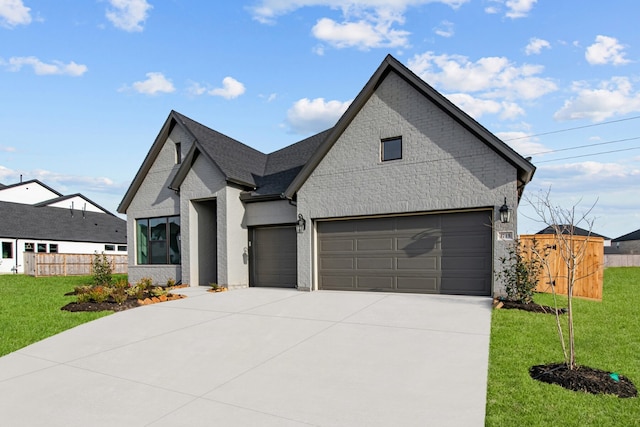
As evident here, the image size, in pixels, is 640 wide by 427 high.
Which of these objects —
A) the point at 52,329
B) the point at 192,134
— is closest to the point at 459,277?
the point at 52,329

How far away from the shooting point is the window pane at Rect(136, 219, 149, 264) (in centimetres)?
1652

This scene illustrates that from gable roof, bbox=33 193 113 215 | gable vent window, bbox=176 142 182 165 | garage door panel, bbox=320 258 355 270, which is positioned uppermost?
gable vent window, bbox=176 142 182 165

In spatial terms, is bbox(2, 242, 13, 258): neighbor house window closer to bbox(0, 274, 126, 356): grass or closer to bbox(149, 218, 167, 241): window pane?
bbox(149, 218, 167, 241): window pane

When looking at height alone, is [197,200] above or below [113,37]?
below

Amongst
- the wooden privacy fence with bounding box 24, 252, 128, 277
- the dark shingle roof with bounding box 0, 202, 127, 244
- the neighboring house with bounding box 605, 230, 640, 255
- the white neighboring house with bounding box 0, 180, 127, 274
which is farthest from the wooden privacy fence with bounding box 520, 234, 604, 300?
the neighboring house with bounding box 605, 230, 640, 255

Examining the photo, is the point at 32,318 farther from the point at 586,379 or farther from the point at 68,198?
the point at 68,198

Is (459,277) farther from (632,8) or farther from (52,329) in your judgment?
(52,329)

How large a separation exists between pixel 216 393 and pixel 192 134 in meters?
12.4

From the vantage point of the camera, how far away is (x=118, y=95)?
42.3ft

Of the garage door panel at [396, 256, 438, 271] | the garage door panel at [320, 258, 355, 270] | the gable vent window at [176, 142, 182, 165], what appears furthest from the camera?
the gable vent window at [176, 142, 182, 165]

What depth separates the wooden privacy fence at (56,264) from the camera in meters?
23.3

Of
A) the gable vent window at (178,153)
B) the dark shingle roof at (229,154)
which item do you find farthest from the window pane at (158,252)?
the dark shingle roof at (229,154)

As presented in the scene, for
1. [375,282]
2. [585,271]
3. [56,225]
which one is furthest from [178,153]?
[56,225]

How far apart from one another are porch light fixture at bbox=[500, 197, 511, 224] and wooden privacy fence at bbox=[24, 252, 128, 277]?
22.2 metres
